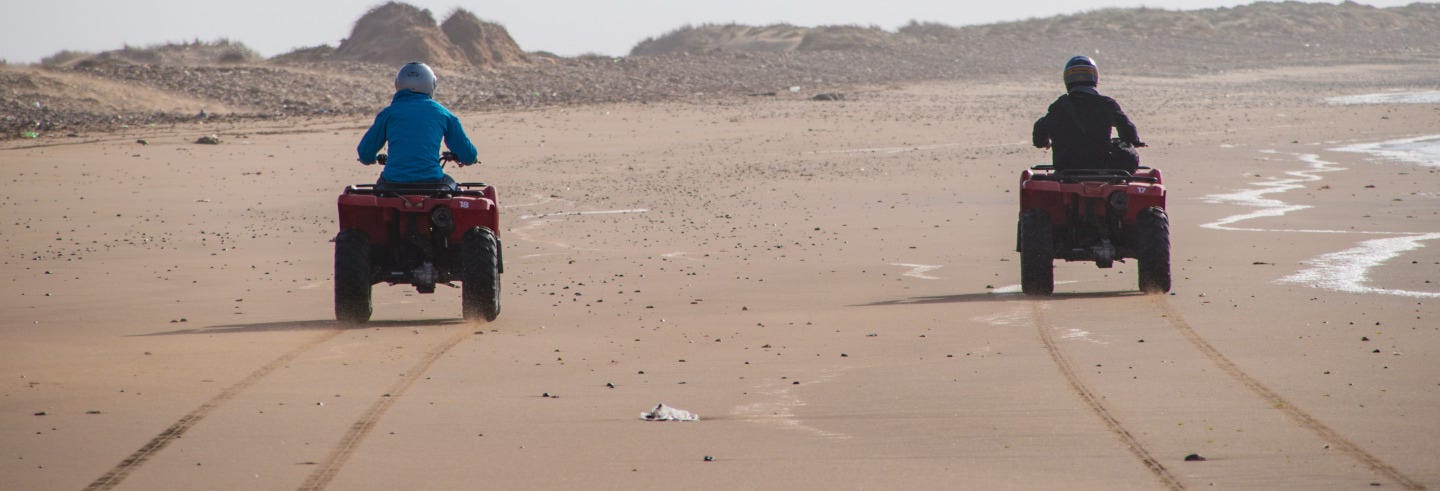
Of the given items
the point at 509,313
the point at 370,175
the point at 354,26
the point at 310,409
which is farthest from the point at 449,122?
the point at 354,26

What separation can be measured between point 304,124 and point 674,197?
13.1 metres

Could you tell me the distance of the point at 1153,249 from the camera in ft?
40.5

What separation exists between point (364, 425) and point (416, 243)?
148 inches

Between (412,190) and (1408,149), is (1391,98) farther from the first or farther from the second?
(412,190)

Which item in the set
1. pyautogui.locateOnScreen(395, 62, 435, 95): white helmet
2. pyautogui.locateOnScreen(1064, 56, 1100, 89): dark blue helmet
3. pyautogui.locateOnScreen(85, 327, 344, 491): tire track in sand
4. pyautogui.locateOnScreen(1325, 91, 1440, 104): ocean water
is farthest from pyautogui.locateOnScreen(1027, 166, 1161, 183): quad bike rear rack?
pyautogui.locateOnScreen(1325, 91, 1440, 104): ocean water

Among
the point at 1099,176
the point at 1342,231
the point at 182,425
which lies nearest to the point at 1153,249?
the point at 1099,176

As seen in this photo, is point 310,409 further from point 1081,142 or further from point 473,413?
point 1081,142

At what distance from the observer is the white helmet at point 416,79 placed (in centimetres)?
1151

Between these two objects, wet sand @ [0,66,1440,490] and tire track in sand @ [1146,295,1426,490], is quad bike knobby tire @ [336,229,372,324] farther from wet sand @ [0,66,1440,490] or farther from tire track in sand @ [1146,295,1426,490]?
tire track in sand @ [1146,295,1426,490]

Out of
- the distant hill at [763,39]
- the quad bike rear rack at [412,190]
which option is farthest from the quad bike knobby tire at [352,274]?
the distant hill at [763,39]

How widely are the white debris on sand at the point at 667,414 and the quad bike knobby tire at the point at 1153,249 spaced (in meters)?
5.54

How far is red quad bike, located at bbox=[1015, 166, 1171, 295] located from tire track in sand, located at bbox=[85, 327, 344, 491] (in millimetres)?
5101

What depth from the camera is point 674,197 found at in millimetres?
22438

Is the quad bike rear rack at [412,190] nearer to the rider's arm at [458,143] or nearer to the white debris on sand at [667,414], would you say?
the rider's arm at [458,143]
